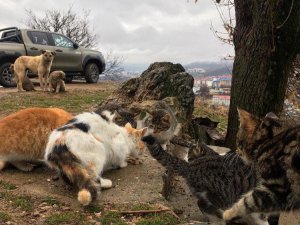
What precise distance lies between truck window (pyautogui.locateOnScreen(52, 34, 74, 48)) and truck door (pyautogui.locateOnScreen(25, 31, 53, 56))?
430 millimetres

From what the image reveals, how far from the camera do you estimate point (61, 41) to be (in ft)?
67.3

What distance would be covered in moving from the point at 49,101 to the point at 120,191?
29.8 feet

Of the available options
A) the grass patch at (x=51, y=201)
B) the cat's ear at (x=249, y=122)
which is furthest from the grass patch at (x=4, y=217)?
the cat's ear at (x=249, y=122)

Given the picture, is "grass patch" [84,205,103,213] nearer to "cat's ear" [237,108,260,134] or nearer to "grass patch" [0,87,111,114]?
"cat's ear" [237,108,260,134]

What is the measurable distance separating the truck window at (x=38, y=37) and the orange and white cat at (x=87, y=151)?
13955 mm

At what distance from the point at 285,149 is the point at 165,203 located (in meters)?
2.04

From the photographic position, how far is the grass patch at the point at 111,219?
4767 mm

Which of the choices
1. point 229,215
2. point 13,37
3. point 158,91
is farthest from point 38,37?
point 229,215

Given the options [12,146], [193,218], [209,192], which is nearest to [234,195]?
[209,192]

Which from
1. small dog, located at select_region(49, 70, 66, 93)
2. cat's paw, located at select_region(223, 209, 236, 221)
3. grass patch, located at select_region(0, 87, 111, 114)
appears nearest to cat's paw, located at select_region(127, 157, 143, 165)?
cat's paw, located at select_region(223, 209, 236, 221)

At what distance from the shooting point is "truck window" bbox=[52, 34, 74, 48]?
2020 centimetres

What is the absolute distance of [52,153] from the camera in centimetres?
556

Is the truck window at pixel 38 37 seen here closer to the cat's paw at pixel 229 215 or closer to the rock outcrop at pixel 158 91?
the rock outcrop at pixel 158 91

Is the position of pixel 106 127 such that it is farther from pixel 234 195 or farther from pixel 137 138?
pixel 234 195
